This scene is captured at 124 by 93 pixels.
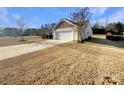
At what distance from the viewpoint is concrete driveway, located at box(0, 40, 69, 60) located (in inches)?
198

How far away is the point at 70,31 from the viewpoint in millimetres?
4945

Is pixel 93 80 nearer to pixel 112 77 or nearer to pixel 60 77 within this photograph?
pixel 112 77

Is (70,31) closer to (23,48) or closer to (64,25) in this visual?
(64,25)

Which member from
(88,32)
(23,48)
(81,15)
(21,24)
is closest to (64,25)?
(81,15)

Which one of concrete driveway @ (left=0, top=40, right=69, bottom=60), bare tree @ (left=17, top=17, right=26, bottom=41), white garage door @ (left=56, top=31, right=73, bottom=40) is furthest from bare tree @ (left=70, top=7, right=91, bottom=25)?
bare tree @ (left=17, top=17, right=26, bottom=41)

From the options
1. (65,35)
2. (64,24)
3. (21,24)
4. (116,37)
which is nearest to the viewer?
(116,37)

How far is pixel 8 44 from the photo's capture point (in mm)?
4930

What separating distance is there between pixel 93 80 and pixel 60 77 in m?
0.82

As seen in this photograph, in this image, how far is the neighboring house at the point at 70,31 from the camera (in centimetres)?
479

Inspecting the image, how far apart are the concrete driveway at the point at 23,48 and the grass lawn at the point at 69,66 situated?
178 millimetres

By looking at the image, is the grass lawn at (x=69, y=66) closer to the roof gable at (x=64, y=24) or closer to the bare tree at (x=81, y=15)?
the roof gable at (x=64, y=24)

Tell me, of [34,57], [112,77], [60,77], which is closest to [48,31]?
[34,57]

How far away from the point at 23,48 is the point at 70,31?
1658mm

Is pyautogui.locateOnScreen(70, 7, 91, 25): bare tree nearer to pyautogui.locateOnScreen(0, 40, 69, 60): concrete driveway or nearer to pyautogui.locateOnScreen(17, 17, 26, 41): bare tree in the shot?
pyautogui.locateOnScreen(0, 40, 69, 60): concrete driveway
